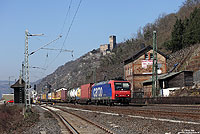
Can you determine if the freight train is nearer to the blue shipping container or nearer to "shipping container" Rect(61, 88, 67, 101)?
the blue shipping container

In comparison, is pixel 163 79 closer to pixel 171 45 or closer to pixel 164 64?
pixel 164 64

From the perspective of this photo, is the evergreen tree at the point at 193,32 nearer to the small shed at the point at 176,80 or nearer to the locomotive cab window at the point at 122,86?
the small shed at the point at 176,80

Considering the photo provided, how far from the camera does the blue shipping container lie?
35.7 meters

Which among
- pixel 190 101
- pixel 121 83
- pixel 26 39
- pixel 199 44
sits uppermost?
pixel 199 44

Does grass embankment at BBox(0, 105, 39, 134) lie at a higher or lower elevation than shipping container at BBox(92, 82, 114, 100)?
lower

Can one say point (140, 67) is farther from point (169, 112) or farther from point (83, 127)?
point (83, 127)

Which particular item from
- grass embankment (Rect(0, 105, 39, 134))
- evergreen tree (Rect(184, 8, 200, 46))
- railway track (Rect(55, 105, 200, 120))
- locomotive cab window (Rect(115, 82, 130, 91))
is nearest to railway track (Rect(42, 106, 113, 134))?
grass embankment (Rect(0, 105, 39, 134))

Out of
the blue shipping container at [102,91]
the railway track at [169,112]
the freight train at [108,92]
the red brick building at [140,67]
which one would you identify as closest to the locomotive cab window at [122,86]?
the freight train at [108,92]

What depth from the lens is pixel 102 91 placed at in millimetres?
38469

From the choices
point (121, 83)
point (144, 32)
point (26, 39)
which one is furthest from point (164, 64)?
point (144, 32)

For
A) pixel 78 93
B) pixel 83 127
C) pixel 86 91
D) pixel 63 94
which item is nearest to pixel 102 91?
pixel 86 91

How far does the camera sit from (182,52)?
77.8 metres

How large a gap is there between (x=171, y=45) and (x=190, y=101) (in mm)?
56953

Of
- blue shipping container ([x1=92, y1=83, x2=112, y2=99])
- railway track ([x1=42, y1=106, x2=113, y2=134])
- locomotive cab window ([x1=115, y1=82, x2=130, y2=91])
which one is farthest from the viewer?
blue shipping container ([x1=92, y1=83, x2=112, y2=99])
